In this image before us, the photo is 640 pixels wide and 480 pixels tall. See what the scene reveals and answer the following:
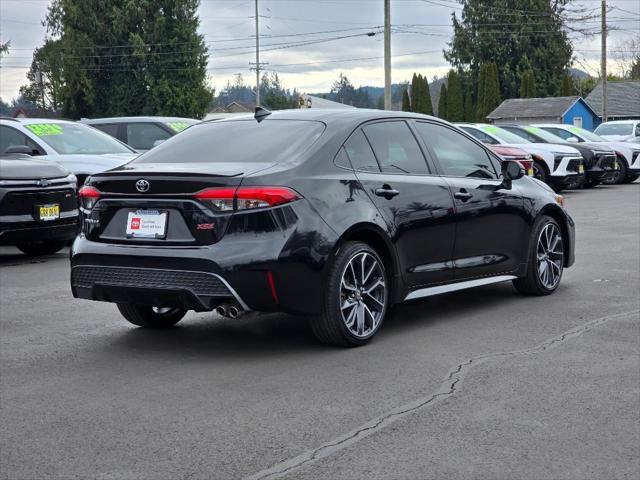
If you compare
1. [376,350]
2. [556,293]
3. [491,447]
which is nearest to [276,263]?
[376,350]

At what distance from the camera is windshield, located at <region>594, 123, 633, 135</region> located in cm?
3167

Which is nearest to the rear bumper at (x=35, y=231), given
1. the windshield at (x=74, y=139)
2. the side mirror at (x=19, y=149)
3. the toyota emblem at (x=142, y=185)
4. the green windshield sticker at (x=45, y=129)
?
the side mirror at (x=19, y=149)

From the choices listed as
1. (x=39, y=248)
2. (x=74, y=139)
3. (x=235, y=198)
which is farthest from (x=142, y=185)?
(x=74, y=139)

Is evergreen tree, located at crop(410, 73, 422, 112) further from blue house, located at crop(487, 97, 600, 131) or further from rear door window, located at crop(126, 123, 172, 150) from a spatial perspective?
rear door window, located at crop(126, 123, 172, 150)

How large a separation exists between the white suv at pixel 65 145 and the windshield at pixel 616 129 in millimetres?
20325

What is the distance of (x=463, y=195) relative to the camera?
26.6ft

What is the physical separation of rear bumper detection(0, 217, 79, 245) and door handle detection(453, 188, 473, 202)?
5.80 metres

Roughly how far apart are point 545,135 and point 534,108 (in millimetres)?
57156

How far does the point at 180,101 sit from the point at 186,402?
67.8m

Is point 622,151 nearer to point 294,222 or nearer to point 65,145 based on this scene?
point 65,145

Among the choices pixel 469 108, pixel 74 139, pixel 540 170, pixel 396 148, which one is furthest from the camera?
pixel 469 108

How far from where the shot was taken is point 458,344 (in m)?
7.12

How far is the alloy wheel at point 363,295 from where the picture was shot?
6.96 m

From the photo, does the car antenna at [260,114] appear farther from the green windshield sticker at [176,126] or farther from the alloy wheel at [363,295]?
the green windshield sticker at [176,126]
